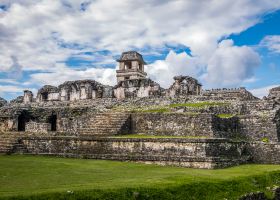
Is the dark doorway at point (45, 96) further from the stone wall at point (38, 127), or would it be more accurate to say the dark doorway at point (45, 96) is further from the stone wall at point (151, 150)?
the stone wall at point (151, 150)

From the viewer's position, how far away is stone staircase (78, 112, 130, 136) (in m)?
19.4

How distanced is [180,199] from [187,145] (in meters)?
5.27

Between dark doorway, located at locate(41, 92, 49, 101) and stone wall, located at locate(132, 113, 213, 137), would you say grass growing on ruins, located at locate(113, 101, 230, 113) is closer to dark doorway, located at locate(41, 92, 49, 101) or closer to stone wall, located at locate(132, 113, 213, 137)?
stone wall, located at locate(132, 113, 213, 137)

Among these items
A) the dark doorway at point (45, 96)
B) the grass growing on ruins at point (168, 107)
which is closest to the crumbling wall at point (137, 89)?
the grass growing on ruins at point (168, 107)

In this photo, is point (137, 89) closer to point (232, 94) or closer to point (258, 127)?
point (232, 94)

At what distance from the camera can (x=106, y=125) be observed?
19953mm

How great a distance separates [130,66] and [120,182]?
124ft

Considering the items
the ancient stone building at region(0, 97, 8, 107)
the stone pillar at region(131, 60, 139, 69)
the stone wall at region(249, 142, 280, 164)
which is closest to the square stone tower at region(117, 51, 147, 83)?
the stone pillar at region(131, 60, 139, 69)

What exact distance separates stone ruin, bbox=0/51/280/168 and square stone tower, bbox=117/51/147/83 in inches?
767

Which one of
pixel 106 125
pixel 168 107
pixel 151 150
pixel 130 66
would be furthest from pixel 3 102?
pixel 151 150

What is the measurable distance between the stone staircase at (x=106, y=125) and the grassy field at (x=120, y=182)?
14.6 ft

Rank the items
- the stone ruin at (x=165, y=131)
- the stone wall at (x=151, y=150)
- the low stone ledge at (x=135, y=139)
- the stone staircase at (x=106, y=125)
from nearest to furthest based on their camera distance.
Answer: the stone wall at (x=151, y=150) < the low stone ledge at (x=135, y=139) < the stone ruin at (x=165, y=131) < the stone staircase at (x=106, y=125)

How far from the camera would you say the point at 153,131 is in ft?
63.8

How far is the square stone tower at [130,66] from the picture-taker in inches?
1833
